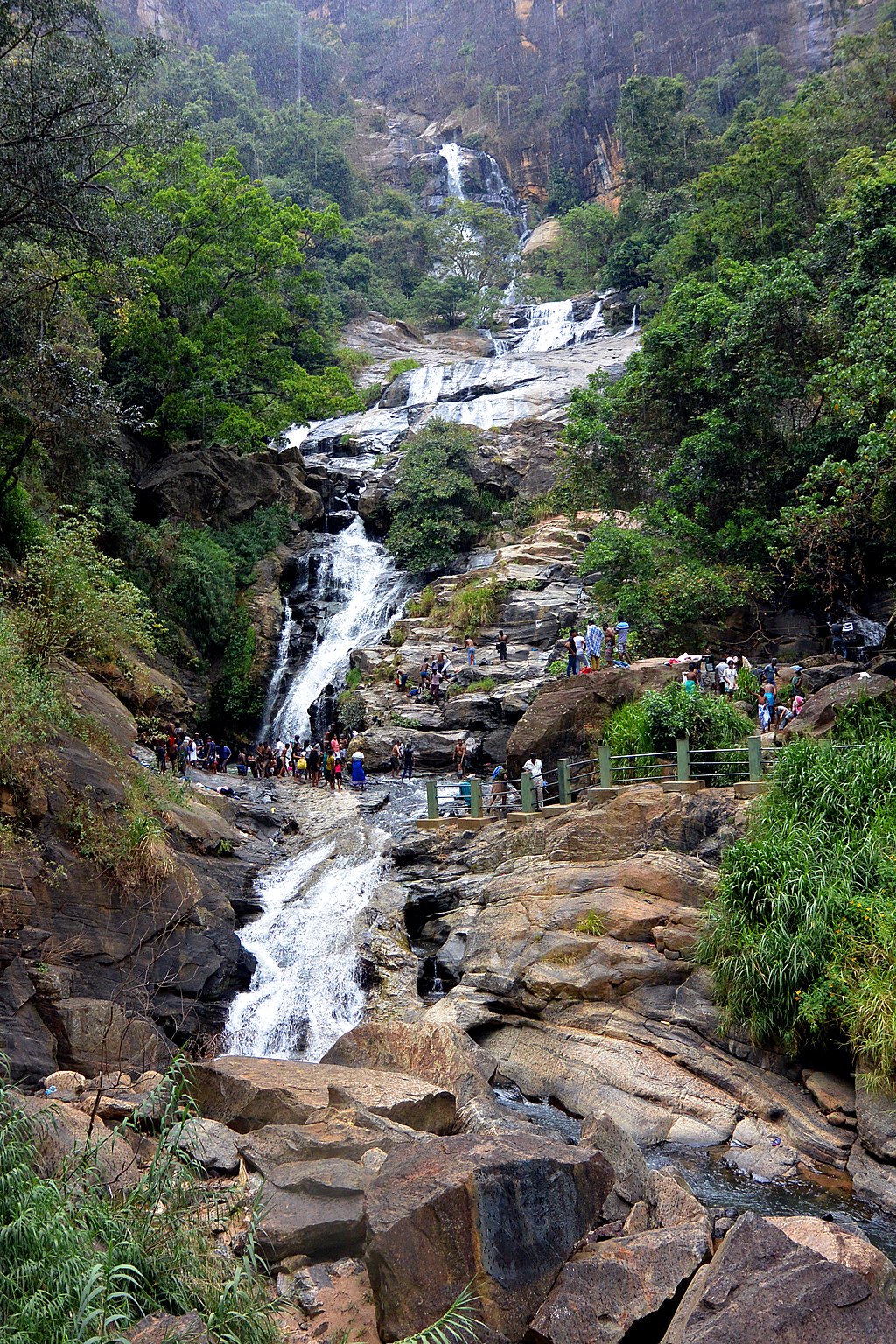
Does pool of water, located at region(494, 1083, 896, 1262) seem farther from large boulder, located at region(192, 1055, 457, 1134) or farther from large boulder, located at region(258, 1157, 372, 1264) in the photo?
large boulder, located at region(258, 1157, 372, 1264)

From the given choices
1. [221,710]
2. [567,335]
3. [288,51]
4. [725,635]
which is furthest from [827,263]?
[288,51]

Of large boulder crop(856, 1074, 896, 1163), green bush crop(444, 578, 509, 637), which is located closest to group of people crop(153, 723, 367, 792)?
green bush crop(444, 578, 509, 637)

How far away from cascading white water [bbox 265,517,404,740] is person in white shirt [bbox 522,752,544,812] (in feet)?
40.3

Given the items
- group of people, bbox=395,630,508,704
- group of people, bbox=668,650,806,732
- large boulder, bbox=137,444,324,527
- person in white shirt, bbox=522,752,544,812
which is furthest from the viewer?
large boulder, bbox=137,444,324,527

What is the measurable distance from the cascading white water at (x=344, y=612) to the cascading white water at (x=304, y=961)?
38.1 feet

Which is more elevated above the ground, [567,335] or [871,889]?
[567,335]

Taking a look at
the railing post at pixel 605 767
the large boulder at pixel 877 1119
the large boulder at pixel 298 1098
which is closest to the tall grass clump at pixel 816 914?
the large boulder at pixel 877 1119

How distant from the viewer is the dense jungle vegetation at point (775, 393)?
18984 millimetres

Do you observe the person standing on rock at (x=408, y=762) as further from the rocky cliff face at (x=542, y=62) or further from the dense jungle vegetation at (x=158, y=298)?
the rocky cliff face at (x=542, y=62)

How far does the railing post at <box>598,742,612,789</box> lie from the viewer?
15680mm

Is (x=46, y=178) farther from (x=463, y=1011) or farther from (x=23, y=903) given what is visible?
(x=463, y=1011)

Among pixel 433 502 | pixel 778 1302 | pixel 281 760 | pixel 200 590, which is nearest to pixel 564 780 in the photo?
pixel 778 1302

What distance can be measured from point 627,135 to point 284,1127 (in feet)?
173

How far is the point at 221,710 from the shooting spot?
2945 cm
